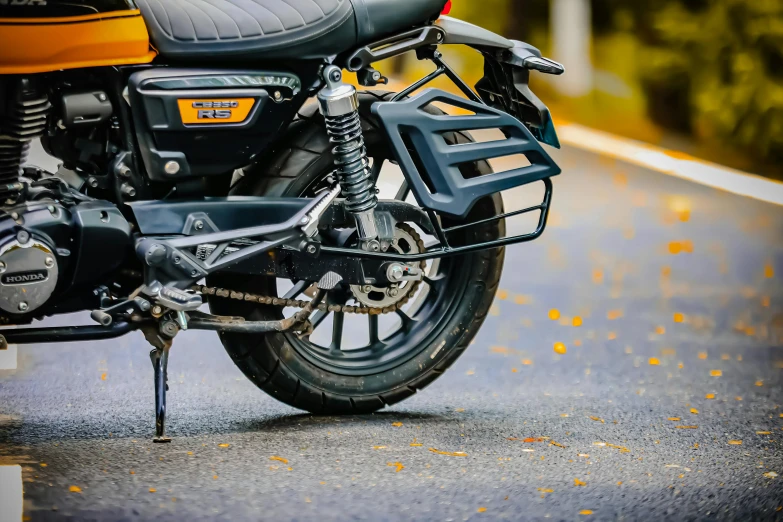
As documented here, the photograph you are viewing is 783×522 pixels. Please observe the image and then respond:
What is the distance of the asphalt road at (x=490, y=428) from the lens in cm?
428

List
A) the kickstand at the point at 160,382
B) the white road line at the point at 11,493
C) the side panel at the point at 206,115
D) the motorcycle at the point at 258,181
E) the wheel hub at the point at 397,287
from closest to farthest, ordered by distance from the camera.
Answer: the white road line at the point at 11,493
the motorcycle at the point at 258,181
the side panel at the point at 206,115
the kickstand at the point at 160,382
the wheel hub at the point at 397,287

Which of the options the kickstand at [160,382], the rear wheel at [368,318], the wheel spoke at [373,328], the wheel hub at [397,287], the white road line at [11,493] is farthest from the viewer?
the wheel spoke at [373,328]

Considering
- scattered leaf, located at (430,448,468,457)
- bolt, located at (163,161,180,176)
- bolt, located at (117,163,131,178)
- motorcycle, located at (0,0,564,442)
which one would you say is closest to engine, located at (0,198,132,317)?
motorcycle, located at (0,0,564,442)

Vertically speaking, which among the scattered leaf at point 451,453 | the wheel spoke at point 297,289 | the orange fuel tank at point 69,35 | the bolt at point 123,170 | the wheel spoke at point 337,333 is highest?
the orange fuel tank at point 69,35

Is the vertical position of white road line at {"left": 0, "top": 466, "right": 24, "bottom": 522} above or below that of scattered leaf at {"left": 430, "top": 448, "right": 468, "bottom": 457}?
below

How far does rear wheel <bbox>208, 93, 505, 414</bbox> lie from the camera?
16.5 feet

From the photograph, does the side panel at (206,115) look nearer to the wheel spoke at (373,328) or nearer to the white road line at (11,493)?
the wheel spoke at (373,328)

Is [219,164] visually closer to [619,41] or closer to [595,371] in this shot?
[595,371]

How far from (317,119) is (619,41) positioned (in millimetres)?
16566

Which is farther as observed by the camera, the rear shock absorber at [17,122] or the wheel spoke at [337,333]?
the wheel spoke at [337,333]

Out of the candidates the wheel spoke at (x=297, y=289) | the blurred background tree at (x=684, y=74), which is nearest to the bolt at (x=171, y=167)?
the wheel spoke at (x=297, y=289)

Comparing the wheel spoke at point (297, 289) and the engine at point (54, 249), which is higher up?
the engine at point (54, 249)

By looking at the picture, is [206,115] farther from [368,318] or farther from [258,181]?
[368,318]

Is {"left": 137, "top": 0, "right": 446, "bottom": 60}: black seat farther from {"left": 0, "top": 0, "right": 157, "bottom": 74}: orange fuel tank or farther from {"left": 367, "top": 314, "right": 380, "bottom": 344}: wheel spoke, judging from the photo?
{"left": 367, "top": 314, "right": 380, "bottom": 344}: wheel spoke
